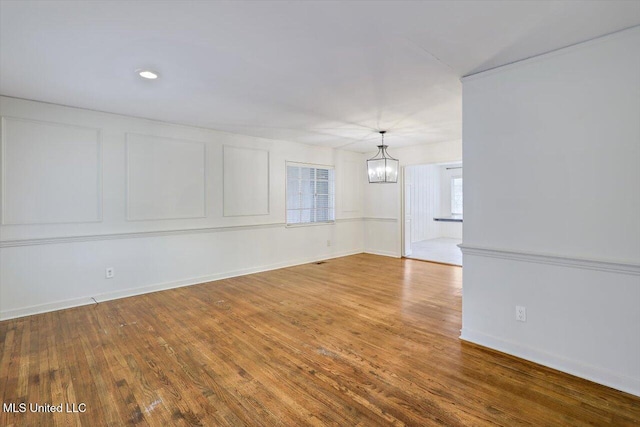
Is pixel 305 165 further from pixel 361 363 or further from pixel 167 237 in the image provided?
pixel 361 363

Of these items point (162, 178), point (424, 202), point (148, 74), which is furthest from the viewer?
point (424, 202)

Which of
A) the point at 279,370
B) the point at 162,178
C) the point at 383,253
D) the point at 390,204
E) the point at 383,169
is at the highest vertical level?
the point at 383,169

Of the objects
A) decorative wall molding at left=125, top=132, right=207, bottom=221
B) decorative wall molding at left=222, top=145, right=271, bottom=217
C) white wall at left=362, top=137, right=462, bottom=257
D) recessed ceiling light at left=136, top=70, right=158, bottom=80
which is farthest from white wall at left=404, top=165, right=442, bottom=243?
recessed ceiling light at left=136, top=70, right=158, bottom=80

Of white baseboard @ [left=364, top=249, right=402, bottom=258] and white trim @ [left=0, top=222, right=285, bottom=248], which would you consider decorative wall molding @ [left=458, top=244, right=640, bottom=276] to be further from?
white baseboard @ [left=364, top=249, right=402, bottom=258]

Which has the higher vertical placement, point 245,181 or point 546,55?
point 546,55

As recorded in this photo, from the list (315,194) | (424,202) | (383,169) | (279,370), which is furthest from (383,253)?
(279,370)

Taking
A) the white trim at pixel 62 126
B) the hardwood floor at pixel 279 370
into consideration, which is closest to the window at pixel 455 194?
the hardwood floor at pixel 279 370

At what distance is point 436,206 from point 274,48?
924cm

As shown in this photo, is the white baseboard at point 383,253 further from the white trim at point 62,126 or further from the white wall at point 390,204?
the white trim at point 62,126

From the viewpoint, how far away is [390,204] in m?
6.84

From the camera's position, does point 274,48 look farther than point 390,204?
No

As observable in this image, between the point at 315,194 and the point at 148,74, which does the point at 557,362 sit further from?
the point at 315,194

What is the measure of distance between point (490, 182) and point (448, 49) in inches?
46.4

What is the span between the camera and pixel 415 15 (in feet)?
6.12
